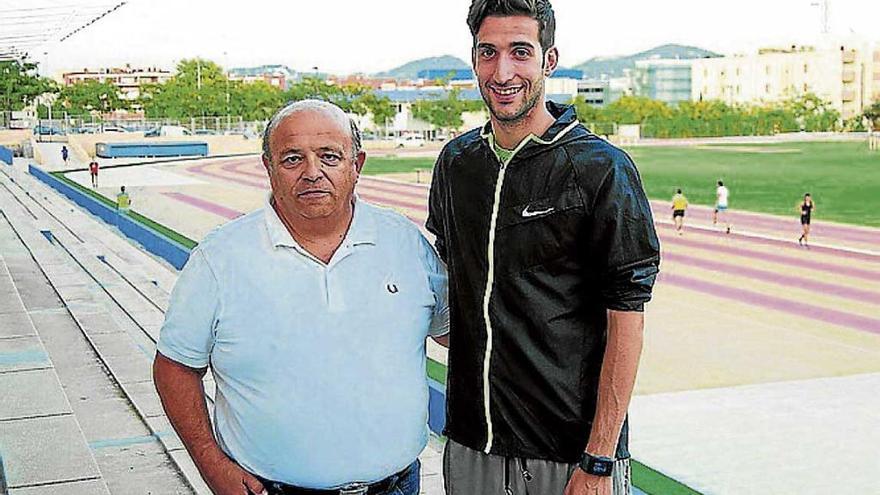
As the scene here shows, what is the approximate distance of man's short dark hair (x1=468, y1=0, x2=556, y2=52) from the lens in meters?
2.16

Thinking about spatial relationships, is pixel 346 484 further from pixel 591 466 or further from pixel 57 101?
pixel 57 101

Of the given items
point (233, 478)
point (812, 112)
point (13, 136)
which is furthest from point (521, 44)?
point (812, 112)

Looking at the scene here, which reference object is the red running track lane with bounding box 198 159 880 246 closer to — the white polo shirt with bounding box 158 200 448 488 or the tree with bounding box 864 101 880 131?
the white polo shirt with bounding box 158 200 448 488

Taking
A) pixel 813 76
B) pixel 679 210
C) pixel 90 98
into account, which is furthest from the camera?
pixel 813 76

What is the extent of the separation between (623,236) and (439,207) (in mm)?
488

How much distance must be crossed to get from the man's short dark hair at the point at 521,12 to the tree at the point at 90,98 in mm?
80612

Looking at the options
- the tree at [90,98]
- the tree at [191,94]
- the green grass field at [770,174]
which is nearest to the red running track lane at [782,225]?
the green grass field at [770,174]

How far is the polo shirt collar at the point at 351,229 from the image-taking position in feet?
7.11

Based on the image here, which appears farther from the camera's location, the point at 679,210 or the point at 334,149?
the point at 679,210

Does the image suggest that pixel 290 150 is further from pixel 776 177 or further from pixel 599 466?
pixel 776 177

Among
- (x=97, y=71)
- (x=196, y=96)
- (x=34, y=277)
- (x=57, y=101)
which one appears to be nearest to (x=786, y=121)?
(x=196, y=96)

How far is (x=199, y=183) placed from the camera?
3525cm

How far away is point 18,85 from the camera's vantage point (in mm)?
67375

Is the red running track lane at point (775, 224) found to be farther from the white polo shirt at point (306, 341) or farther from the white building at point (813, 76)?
the white building at point (813, 76)
